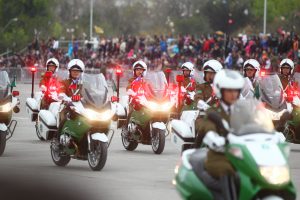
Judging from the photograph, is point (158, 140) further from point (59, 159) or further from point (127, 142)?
point (59, 159)

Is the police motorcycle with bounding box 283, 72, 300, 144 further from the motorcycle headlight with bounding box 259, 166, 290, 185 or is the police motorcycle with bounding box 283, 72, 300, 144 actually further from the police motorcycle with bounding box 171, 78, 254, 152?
the motorcycle headlight with bounding box 259, 166, 290, 185

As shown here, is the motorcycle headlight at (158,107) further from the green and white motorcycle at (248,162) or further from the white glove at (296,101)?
→ the green and white motorcycle at (248,162)

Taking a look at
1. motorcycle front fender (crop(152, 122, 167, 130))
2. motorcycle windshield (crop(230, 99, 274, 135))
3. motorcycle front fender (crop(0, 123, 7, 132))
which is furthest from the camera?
motorcycle front fender (crop(152, 122, 167, 130))

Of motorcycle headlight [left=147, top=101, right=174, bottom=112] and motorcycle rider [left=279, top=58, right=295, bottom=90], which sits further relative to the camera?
motorcycle rider [left=279, top=58, right=295, bottom=90]

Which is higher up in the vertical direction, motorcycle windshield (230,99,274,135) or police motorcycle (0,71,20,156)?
motorcycle windshield (230,99,274,135)

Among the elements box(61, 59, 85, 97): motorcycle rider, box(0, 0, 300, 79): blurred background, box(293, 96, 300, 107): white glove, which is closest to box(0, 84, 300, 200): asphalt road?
box(293, 96, 300, 107): white glove

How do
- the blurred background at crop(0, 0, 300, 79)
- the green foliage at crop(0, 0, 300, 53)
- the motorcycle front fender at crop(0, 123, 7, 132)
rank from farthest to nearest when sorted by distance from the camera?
the green foliage at crop(0, 0, 300, 53) → the blurred background at crop(0, 0, 300, 79) → the motorcycle front fender at crop(0, 123, 7, 132)

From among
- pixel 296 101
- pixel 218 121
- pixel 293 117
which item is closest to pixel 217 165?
pixel 218 121

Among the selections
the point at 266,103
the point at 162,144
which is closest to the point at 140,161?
the point at 162,144

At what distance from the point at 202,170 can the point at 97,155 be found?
7.85 metres

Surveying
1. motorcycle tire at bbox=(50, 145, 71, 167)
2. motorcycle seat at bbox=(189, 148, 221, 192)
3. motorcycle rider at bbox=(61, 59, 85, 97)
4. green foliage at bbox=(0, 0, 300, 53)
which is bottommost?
motorcycle tire at bbox=(50, 145, 71, 167)

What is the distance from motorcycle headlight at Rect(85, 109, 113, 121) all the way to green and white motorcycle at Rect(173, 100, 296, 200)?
304 inches

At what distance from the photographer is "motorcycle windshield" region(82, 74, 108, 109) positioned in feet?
65.7

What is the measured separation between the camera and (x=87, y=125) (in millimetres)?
19750
